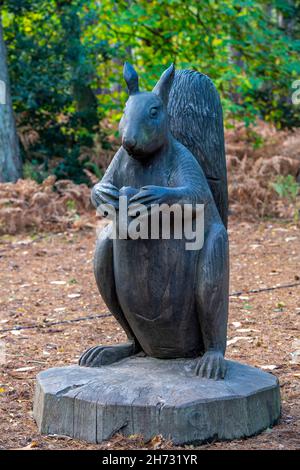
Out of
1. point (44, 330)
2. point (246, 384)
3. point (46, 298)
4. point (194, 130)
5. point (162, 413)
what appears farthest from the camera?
point (46, 298)

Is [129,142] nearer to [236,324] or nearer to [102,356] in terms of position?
[102,356]

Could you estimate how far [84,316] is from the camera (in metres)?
7.11

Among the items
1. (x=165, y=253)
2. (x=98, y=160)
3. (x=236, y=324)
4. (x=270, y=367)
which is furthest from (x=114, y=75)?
(x=165, y=253)

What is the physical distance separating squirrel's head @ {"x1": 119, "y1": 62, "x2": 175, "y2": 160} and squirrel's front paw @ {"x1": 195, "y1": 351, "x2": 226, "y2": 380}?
1.16m

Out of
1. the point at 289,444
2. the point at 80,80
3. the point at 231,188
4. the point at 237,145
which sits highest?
the point at 80,80

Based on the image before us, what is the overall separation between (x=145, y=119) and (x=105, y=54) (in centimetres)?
995

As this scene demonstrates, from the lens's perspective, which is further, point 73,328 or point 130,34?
point 130,34

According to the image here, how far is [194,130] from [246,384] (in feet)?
4.84

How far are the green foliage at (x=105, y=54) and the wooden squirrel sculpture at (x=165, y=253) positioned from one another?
7804 millimetres

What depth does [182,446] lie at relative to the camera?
3.95m

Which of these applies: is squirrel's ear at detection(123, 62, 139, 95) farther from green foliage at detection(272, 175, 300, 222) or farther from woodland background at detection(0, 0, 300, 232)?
green foliage at detection(272, 175, 300, 222)

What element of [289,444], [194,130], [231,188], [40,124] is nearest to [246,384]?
[289,444]

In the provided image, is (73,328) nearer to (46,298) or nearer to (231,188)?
(46,298)

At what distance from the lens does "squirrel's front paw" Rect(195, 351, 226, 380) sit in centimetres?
424
